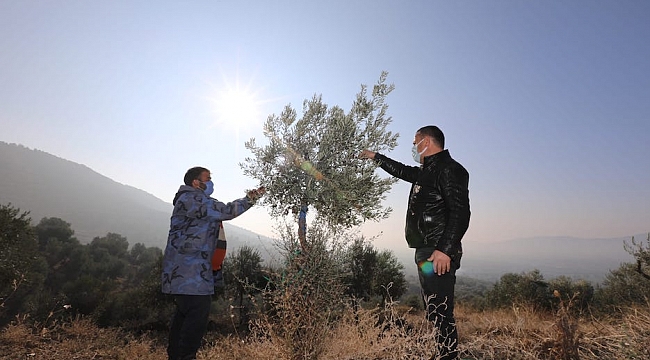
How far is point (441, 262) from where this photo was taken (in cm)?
303

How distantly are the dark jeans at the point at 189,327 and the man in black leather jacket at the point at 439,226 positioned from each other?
110 inches

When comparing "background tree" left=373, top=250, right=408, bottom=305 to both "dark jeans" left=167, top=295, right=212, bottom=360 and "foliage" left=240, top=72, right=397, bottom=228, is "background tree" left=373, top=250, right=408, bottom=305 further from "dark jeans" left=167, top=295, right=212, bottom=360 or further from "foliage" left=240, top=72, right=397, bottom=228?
"dark jeans" left=167, top=295, right=212, bottom=360

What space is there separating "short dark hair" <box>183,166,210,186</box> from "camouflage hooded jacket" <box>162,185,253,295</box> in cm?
27

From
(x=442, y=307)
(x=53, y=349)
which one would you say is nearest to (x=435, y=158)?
(x=442, y=307)

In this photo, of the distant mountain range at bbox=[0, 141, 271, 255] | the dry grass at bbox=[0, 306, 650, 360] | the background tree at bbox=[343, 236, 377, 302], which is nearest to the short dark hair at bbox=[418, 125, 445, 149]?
the dry grass at bbox=[0, 306, 650, 360]

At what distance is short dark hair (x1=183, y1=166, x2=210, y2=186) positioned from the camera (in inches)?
181

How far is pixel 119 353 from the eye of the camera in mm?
7387

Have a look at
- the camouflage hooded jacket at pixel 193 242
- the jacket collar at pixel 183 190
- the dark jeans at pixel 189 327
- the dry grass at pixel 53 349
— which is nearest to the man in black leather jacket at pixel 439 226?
the camouflage hooded jacket at pixel 193 242

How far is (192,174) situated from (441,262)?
12.3ft

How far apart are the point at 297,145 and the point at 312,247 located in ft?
17.9

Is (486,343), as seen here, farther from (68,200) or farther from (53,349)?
(68,200)

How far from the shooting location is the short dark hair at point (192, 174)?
461 centimetres

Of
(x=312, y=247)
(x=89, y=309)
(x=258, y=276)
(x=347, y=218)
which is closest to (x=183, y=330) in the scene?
(x=312, y=247)

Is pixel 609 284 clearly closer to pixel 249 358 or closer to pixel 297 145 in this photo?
pixel 297 145
